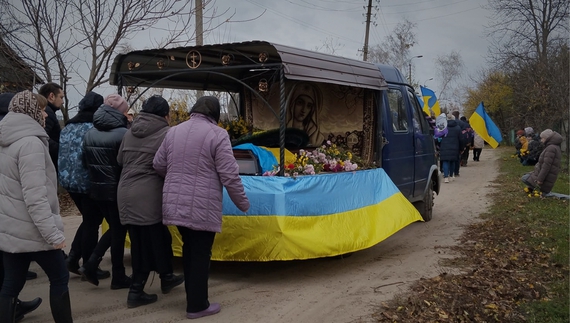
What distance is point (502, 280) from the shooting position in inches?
226

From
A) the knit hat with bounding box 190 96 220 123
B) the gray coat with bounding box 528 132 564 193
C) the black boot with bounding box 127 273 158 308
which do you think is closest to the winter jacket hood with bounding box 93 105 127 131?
the knit hat with bounding box 190 96 220 123

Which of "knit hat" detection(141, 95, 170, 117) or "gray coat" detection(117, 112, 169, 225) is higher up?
"knit hat" detection(141, 95, 170, 117)

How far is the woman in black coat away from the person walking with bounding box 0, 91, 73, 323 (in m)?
14.0

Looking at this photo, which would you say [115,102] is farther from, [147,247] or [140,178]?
[147,247]

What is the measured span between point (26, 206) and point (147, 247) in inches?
57.6

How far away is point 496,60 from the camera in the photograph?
95.3 feet

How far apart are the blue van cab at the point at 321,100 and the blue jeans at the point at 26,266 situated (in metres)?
2.74

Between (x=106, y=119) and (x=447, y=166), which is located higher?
(x=106, y=119)

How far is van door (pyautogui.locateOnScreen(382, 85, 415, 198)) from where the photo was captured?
26.7 ft

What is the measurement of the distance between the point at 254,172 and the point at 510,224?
4723mm

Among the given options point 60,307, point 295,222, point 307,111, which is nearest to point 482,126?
point 307,111

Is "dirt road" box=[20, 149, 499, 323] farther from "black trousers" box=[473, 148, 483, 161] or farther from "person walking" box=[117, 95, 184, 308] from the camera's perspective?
"black trousers" box=[473, 148, 483, 161]

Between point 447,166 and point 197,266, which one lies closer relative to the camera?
point 197,266

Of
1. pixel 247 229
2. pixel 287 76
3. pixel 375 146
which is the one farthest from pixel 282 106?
pixel 375 146
